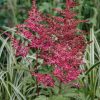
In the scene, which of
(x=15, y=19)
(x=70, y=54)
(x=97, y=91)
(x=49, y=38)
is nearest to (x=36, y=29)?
(x=49, y=38)

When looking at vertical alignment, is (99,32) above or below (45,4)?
below

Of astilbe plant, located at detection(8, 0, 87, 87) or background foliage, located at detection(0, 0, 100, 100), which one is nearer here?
astilbe plant, located at detection(8, 0, 87, 87)

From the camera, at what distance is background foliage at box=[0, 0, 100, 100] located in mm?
2873

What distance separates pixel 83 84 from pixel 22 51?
0.81m

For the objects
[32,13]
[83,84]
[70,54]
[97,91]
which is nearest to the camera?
[70,54]

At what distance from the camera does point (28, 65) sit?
140 inches

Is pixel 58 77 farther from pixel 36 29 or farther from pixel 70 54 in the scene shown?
pixel 36 29

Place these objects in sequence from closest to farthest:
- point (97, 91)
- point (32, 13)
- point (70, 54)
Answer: point (70, 54)
point (32, 13)
point (97, 91)

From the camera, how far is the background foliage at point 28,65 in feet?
9.43

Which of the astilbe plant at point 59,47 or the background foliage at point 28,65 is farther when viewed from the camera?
the background foliage at point 28,65

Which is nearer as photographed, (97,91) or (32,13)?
(32,13)

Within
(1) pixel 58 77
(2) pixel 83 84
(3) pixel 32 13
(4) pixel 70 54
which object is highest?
(3) pixel 32 13

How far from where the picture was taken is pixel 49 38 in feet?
8.38

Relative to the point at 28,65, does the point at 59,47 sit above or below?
above
